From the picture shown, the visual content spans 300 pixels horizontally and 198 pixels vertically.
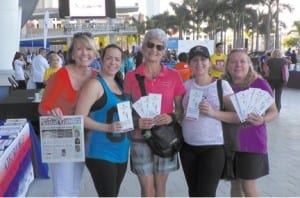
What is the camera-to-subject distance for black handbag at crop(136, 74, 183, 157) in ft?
12.5

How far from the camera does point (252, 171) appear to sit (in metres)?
3.98

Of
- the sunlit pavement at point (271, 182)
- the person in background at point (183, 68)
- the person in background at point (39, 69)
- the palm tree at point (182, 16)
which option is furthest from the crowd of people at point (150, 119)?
the palm tree at point (182, 16)

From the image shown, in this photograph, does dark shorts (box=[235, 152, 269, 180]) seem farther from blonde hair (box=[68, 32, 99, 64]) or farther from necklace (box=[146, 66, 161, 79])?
blonde hair (box=[68, 32, 99, 64])

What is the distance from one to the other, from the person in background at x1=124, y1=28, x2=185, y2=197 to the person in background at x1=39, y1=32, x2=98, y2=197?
42 cm

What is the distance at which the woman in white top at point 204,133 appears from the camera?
3.79 m

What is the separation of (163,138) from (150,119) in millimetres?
188

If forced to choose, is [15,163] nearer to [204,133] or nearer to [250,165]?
[204,133]

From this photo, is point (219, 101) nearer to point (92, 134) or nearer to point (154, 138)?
point (154, 138)

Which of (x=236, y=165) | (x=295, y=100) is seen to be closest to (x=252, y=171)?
(x=236, y=165)

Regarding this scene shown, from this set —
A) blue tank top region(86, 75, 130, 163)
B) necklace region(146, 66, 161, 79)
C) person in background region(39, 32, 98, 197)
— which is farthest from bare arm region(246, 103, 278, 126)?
person in background region(39, 32, 98, 197)

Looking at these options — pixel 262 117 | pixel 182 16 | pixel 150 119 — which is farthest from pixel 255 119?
pixel 182 16

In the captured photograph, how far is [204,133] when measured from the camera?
3809 millimetres

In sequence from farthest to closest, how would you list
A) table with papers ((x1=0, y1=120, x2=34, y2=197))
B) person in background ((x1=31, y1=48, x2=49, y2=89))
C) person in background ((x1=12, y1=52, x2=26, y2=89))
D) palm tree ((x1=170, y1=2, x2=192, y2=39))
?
palm tree ((x1=170, y1=2, x2=192, y2=39)), person in background ((x1=12, y1=52, x2=26, y2=89)), person in background ((x1=31, y1=48, x2=49, y2=89)), table with papers ((x1=0, y1=120, x2=34, y2=197))

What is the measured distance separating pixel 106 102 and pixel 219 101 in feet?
2.93
